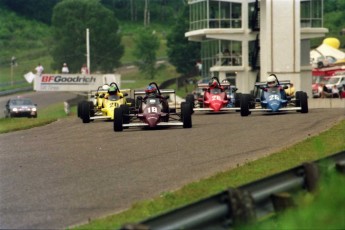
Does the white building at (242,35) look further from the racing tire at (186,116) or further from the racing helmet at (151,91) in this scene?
the racing tire at (186,116)

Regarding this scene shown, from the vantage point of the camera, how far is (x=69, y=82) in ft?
247

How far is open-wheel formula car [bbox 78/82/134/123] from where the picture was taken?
34719 mm

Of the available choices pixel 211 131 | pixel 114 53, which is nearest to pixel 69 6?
pixel 114 53

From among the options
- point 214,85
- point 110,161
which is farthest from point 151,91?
point 110,161

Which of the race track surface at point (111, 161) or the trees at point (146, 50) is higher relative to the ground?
the trees at point (146, 50)

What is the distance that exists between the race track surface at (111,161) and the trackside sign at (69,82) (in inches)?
1706

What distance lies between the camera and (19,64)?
110 m

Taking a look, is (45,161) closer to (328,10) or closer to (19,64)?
(19,64)

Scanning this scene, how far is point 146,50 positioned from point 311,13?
Answer: 146ft

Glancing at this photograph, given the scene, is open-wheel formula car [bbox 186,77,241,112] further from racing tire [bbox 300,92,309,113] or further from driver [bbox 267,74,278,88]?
racing tire [bbox 300,92,309,113]

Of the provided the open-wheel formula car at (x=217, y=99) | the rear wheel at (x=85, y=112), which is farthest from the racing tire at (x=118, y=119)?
the open-wheel formula car at (x=217, y=99)

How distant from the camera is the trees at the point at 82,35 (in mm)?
103812

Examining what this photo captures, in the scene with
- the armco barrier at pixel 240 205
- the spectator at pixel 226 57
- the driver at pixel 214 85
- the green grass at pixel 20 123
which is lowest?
the green grass at pixel 20 123

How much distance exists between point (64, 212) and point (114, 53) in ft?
322
